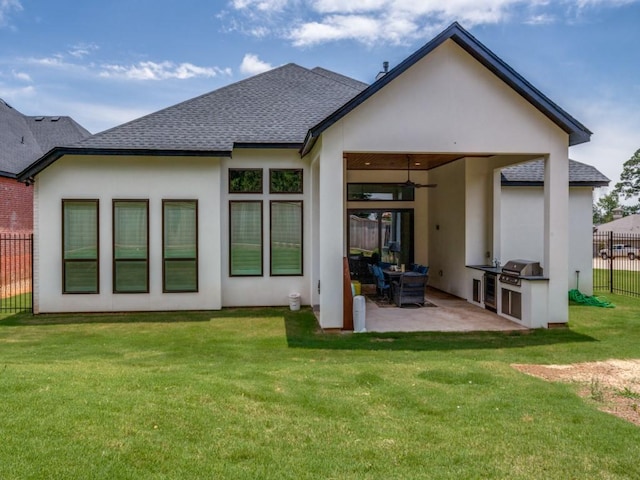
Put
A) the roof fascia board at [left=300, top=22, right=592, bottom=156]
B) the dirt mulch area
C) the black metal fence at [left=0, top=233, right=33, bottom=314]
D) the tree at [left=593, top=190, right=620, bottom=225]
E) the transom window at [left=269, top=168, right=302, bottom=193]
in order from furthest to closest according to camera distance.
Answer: the tree at [left=593, top=190, right=620, bottom=225] → the black metal fence at [left=0, top=233, right=33, bottom=314] → the transom window at [left=269, top=168, right=302, bottom=193] → the roof fascia board at [left=300, top=22, right=592, bottom=156] → the dirt mulch area

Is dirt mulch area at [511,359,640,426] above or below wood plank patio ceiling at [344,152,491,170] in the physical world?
below

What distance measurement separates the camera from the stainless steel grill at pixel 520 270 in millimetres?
9359

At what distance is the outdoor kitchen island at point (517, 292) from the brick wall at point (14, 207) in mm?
16339

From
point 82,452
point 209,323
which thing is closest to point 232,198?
point 209,323

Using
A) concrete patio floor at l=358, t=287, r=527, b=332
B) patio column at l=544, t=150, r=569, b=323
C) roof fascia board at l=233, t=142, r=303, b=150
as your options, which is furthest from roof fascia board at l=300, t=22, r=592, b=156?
concrete patio floor at l=358, t=287, r=527, b=332

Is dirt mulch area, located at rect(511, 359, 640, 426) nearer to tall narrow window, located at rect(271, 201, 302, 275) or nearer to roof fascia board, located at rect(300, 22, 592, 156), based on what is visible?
roof fascia board, located at rect(300, 22, 592, 156)

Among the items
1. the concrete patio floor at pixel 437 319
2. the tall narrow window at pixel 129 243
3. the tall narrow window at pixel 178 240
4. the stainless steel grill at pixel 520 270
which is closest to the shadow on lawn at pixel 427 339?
the concrete patio floor at pixel 437 319

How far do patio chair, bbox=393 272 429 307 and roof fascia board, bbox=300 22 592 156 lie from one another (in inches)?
173

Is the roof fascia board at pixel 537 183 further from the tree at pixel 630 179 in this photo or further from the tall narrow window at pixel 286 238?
the tree at pixel 630 179

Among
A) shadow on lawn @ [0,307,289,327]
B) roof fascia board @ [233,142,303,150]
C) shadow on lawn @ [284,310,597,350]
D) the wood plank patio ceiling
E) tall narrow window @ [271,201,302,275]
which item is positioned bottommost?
shadow on lawn @ [284,310,597,350]

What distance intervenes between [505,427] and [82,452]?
3.61m

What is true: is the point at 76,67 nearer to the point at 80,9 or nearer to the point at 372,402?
the point at 80,9

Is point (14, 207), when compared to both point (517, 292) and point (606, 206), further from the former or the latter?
point (606, 206)

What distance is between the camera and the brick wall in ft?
52.8
